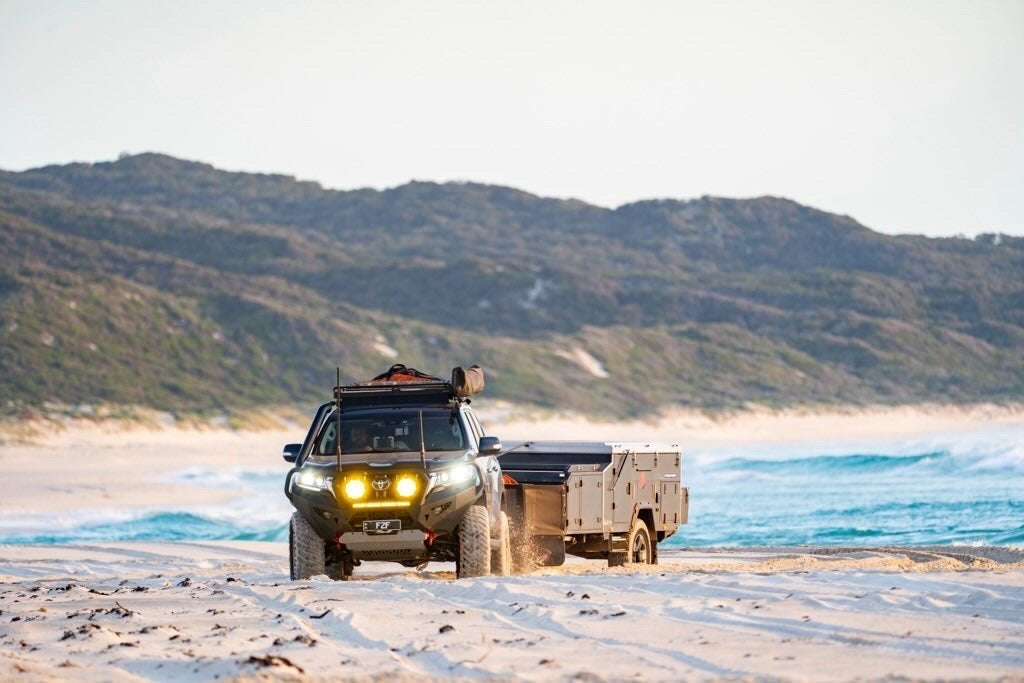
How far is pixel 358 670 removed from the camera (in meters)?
9.59

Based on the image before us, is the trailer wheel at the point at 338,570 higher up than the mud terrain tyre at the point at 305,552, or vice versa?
the mud terrain tyre at the point at 305,552

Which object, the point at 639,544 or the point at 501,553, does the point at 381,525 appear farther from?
the point at 639,544

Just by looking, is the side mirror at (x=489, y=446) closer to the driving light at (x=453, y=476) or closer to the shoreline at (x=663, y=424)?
the driving light at (x=453, y=476)

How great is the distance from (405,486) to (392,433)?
35.3 inches

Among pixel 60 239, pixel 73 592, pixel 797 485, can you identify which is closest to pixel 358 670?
pixel 73 592

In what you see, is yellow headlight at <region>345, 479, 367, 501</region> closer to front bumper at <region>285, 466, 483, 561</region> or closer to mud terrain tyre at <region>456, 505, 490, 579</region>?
front bumper at <region>285, 466, 483, 561</region>

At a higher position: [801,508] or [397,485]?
A: [397,485]

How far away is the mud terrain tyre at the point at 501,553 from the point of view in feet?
50.5

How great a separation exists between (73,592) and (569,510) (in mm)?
4772


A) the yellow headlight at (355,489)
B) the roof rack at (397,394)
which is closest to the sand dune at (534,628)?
the yellow headlight at (355,489)

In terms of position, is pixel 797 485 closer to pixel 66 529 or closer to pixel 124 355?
pixel 66 529

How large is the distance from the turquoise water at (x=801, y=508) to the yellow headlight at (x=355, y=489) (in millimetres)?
15184

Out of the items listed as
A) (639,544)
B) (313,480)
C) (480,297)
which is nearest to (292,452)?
(313,480)

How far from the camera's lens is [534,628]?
1107 centimetres
